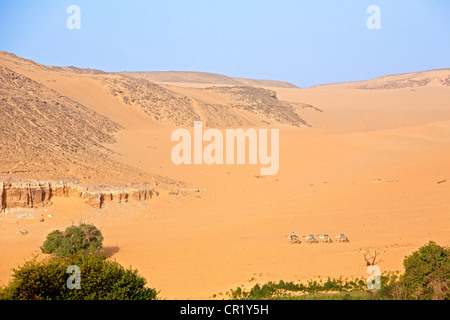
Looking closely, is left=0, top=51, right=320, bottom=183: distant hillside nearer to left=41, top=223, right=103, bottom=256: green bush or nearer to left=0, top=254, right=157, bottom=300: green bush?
left=41, top=223, right=103, bottom=256: green bush

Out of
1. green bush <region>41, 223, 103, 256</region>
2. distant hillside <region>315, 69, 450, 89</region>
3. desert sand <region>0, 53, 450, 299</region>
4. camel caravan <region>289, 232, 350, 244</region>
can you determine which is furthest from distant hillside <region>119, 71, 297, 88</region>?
green bush <region>41, 223, 103, 256</region>

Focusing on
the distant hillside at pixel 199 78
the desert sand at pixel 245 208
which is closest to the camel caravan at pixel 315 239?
the desert sand at pixel 245 208

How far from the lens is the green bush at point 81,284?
31.6ft

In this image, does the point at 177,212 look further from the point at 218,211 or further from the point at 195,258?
the point at 195,258

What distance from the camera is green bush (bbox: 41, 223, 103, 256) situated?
16.7 metres

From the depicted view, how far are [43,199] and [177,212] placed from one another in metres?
6.03

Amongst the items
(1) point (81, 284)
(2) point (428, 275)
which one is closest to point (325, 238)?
(2) point (428, 275)

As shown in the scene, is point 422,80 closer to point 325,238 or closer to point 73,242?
point 325,238

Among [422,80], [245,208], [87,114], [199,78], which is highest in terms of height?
[199,78]

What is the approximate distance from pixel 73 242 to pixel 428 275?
36.9 feet

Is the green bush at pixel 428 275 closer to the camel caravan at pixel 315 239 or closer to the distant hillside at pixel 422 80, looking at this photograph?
the camel caravan at pixel 315 239

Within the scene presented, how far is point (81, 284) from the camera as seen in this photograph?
10039 mm
